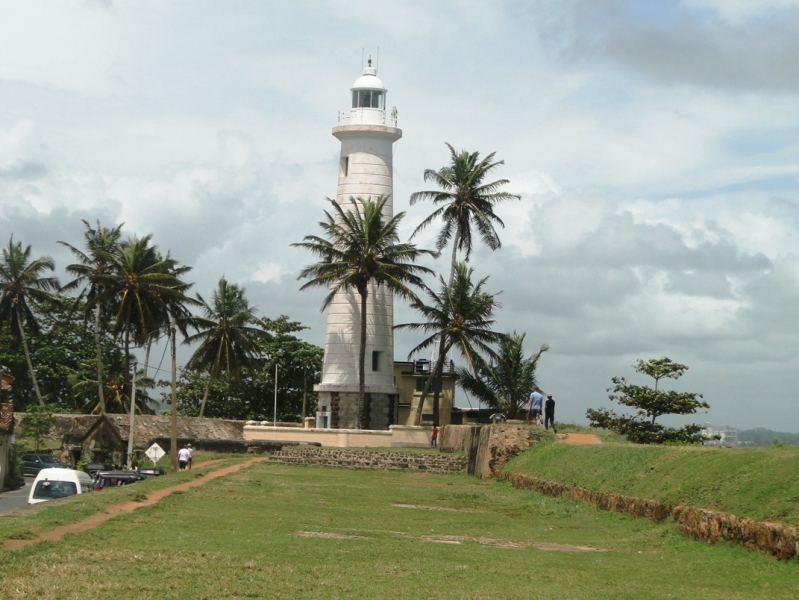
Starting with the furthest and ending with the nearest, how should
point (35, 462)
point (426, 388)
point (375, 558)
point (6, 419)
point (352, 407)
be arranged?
1. point (426, 388)
2. point (352, 407)
3. point (35, 462)
4. point (6, 419)
5. point (375, 558)

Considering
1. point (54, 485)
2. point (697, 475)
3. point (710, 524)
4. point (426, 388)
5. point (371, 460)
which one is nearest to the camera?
point (710, 524)

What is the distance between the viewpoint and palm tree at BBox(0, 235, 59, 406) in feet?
193

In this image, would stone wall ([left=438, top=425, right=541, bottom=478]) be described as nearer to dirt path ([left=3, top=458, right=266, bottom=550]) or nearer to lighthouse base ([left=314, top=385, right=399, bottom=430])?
dirt path ([left=3, top=458, right=266, bottom=550])

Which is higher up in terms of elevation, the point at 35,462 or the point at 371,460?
the point at 371,460

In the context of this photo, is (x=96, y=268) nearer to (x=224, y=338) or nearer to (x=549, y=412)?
(x=224, y=338)

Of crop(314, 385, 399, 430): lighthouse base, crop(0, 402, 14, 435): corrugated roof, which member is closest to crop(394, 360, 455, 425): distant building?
crop(314, 385, 399, 430): lighthouse base

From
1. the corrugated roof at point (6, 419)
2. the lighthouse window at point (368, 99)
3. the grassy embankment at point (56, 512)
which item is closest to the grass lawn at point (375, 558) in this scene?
the grassy embankment at point (56, 512)

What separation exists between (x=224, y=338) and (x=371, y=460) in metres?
20.6

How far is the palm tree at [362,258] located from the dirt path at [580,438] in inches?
725

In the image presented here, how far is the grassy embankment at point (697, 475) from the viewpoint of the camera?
14.0 m

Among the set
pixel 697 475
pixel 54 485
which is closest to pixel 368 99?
pixel 54 485

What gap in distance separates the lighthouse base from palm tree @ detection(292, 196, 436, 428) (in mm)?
354

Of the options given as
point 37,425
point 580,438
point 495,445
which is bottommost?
point 495,445

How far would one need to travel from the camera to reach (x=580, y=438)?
2927 cm
